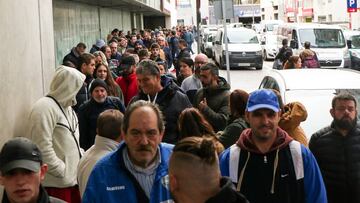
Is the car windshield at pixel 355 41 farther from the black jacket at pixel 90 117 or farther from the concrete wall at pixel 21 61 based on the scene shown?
the black jacket at pixel 90 117

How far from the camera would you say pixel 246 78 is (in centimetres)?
2408

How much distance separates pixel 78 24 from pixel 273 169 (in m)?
18.0

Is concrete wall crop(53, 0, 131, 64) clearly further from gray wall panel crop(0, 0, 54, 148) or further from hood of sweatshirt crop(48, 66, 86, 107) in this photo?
hood of sweatshirt crop(48, 66, 86, 107)

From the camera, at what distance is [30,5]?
22.2 ft

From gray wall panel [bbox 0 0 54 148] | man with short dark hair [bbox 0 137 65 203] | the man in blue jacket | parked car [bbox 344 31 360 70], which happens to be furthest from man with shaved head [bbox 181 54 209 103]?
parked car [bbox 344 31 360 70]

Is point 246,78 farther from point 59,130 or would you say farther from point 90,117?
point 59,130

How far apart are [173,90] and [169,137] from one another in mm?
521

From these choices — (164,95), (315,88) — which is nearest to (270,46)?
(315,88)

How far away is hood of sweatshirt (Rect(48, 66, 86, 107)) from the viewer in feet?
17.5

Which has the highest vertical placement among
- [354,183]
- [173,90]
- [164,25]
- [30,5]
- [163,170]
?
[164,25]

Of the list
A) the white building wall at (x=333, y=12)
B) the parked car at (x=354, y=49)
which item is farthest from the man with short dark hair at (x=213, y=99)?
the white building wall at (x=333, y=12)

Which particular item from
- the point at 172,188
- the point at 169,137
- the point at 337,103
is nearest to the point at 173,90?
the point at 169,137

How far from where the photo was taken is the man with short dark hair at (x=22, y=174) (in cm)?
325

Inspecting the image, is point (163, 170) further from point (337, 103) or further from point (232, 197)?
point (337, 103)
